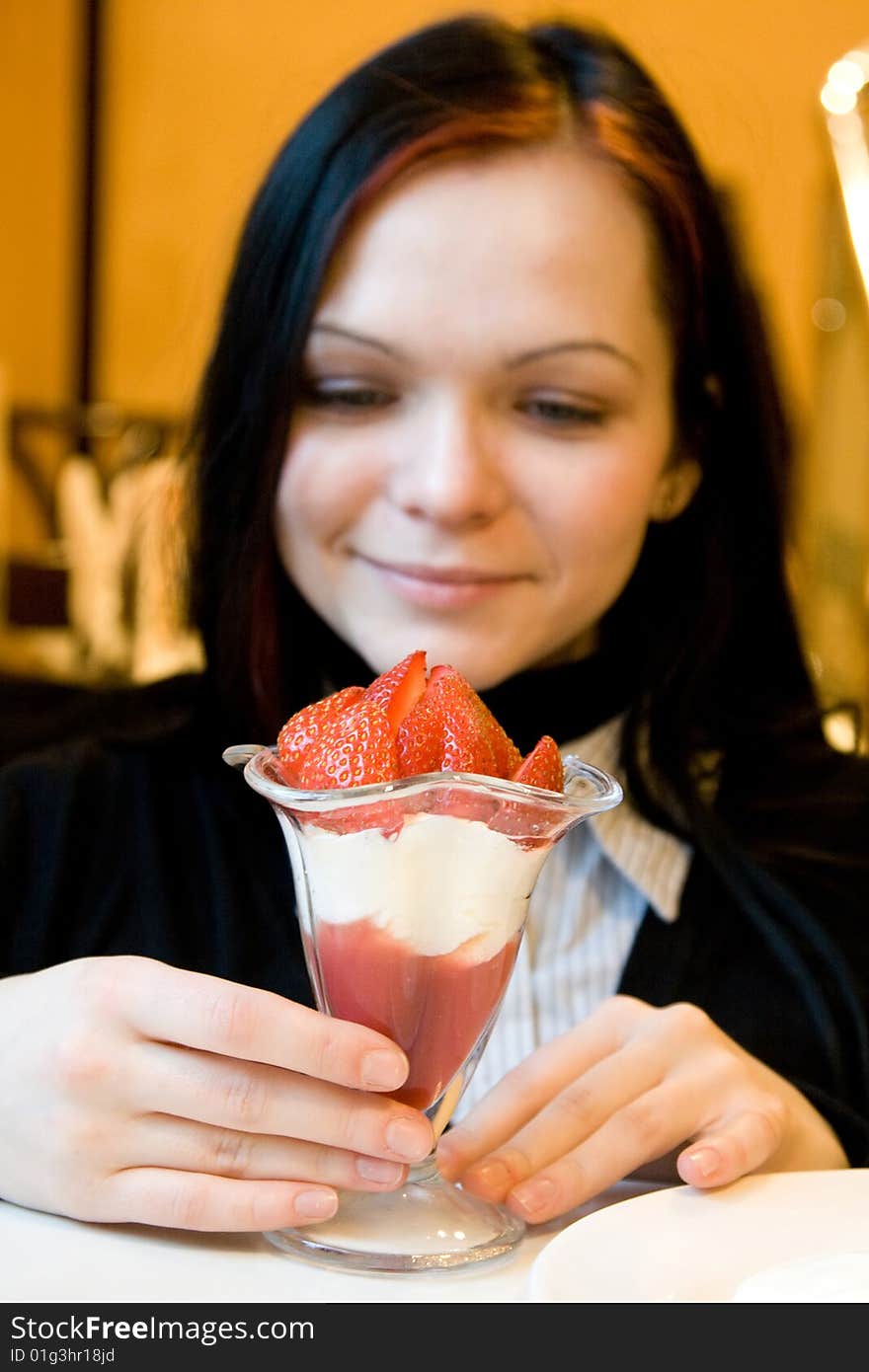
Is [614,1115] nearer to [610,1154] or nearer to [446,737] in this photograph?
[610,1154]

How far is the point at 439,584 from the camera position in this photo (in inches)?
47.8

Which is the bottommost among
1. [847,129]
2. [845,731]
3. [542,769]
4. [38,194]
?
[845,731]

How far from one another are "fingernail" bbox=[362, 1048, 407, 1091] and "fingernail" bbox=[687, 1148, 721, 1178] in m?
0.16

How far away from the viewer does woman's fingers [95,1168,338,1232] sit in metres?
0.70

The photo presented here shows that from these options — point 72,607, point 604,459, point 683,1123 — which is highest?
point 604,459

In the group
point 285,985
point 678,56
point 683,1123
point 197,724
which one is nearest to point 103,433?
point 678,56

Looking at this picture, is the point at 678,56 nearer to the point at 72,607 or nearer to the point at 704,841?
the point at 72,607

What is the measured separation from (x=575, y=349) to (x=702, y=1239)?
0.70m

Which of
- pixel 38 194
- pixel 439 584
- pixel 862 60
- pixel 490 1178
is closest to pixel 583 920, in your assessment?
pixel 439 584

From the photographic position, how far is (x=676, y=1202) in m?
0.73

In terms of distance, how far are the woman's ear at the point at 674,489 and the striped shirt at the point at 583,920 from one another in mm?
244

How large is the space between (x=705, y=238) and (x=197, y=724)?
631 millimetres
